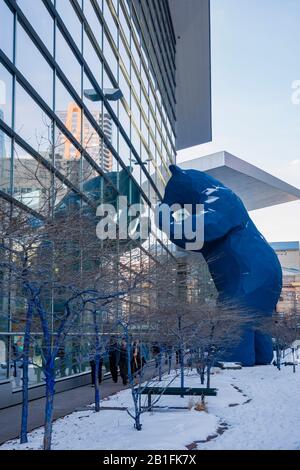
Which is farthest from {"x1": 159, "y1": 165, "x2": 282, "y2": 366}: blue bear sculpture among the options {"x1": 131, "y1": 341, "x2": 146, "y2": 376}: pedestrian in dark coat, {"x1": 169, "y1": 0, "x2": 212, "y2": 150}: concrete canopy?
{"x1": 169, "y1": 0, "x2": 212, "y2": 150}: concrete canopy

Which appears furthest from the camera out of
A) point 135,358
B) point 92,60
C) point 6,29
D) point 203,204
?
point 203,204

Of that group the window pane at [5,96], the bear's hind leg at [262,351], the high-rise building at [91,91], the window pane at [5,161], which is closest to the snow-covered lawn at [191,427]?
the high-rise building at [91,91]

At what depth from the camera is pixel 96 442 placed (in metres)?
9.13

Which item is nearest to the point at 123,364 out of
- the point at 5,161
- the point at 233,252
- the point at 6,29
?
the point at 5,161

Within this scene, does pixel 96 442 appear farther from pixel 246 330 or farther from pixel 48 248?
pixel 246 330

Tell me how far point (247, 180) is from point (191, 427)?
52578 mm

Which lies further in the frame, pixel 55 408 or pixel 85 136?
pixel 85 136

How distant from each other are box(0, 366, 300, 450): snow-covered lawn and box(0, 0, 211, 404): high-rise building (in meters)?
2.18

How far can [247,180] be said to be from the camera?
6150 centimetres

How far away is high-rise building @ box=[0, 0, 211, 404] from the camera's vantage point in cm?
1338

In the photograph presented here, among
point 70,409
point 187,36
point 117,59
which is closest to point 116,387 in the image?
point 70,409

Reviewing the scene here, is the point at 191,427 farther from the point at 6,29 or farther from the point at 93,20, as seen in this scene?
the point at 93,20

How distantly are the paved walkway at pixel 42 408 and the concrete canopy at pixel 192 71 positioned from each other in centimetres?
2540

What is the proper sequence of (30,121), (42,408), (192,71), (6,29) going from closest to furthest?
(42,408) < (6,29) < (30,121) < (192,71)
